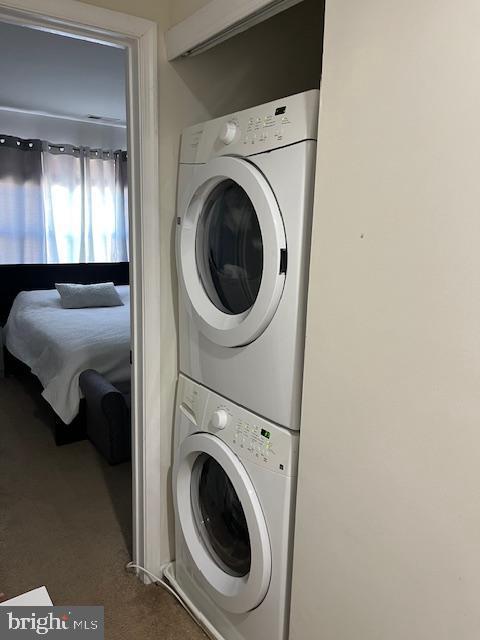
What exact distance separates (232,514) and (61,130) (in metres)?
4.58

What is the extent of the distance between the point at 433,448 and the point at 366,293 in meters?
0.33

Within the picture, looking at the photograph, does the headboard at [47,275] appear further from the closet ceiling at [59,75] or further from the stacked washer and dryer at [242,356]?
the stacked washer and dryer at [242,356]

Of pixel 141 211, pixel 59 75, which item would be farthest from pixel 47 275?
pixel 141 211

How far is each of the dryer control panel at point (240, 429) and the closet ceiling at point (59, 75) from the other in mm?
2312

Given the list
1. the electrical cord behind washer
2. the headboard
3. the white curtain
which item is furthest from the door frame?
the white curtain

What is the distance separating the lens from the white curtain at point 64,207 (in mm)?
4695

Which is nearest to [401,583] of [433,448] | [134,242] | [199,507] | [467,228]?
[433,448]

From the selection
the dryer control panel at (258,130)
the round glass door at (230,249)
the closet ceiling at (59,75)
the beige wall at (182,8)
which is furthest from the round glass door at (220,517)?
the closet ceiling at (59,75)

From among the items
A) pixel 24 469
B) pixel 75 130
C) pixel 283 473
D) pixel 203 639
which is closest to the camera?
pixel 283 473

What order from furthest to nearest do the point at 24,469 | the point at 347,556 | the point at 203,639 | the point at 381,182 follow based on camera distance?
the point at 24,469 < the point at 203,639 < the point at 347,556 < the point at 381,182

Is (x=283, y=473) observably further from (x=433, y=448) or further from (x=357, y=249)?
(x=357, y=249)

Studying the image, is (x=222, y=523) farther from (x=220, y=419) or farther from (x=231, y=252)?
(x=231, y=252)

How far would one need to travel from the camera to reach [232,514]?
1.60 meters

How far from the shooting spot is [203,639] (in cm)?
165
